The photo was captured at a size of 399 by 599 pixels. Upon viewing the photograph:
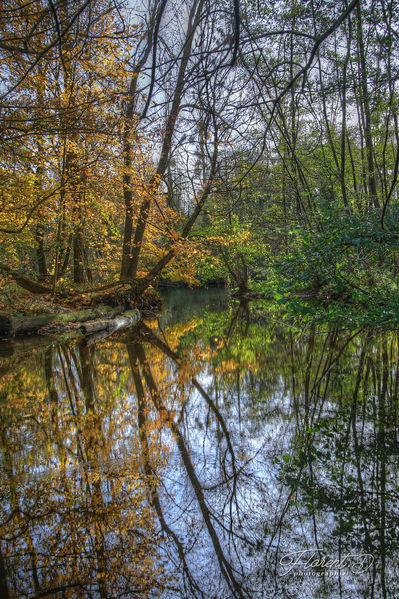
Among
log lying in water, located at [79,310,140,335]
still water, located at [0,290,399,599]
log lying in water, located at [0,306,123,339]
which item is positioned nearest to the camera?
still water, located at [0,290,399,599]

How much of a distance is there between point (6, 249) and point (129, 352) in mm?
5844

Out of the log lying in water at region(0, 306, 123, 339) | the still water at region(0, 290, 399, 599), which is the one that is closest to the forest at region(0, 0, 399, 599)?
the still water at region(0, 290, 399, 599)

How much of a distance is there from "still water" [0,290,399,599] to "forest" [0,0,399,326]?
1958mm

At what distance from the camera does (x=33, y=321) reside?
32.1 feet

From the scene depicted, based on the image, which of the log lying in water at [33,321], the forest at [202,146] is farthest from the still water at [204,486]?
the log lying in water at [33,321]

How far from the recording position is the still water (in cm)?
167

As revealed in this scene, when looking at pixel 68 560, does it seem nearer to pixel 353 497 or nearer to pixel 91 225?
pixel 353 497

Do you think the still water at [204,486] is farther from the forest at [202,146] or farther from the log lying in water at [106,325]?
the log lying in water at [106,325]

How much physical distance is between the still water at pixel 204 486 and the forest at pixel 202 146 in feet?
6.42

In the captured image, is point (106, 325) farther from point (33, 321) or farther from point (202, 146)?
point (202, 146)

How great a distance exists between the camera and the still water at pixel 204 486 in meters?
1.67

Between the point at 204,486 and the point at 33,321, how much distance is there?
8.67 meters

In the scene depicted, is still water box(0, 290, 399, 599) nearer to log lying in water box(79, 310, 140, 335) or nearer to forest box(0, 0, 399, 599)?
forest box(0, 0, 399, 599)

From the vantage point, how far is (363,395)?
12.6 feet
